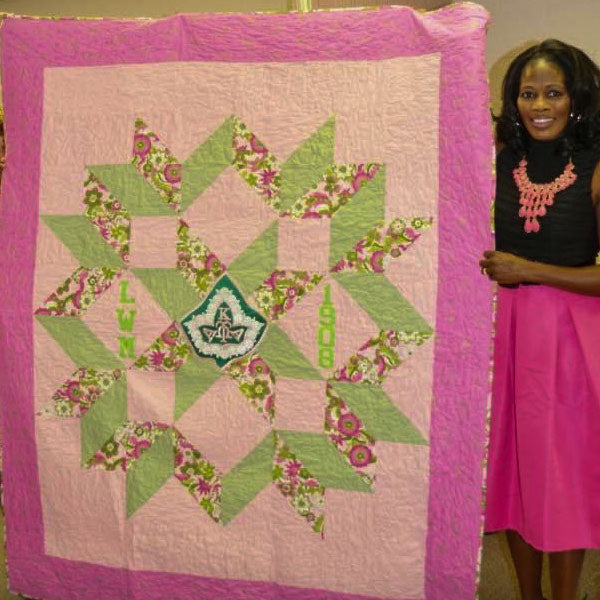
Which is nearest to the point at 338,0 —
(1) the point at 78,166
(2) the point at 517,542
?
(1) the point at 78,166

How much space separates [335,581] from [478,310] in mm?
675

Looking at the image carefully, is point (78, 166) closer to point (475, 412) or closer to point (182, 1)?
point (475, 412)

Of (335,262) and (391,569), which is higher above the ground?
(335,262)

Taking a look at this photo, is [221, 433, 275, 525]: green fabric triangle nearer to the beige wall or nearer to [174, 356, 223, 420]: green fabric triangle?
[174, 356, 223, 420]: green fabric triangle

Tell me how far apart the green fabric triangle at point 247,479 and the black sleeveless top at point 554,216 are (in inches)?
27.6

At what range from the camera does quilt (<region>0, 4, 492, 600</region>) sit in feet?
4.44

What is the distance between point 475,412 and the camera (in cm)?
135

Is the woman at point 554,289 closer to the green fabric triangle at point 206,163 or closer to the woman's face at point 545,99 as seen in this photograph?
the woman's face at point 545,99

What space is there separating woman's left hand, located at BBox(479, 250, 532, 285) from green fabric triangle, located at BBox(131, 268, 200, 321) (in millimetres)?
633

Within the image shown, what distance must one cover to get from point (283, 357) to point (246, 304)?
0.47 ft

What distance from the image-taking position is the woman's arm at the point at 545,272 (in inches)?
52.1

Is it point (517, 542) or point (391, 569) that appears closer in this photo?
point (391, 569)

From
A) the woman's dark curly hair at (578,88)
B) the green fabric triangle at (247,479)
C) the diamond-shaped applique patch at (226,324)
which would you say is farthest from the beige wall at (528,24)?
the green fabric triangle at (247,479)

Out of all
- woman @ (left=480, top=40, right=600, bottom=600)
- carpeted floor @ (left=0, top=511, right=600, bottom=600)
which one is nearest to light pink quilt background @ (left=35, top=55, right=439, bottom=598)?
woman @ (left=480, top=40, right=600, bottom=600)
